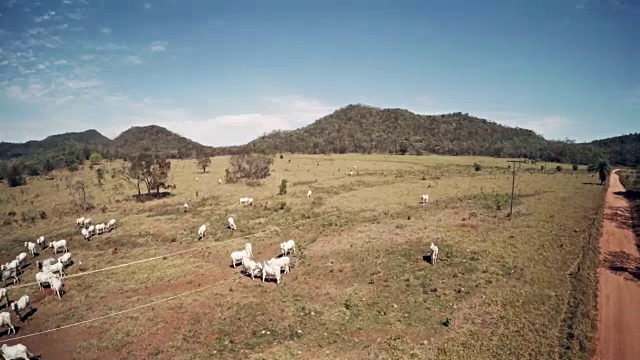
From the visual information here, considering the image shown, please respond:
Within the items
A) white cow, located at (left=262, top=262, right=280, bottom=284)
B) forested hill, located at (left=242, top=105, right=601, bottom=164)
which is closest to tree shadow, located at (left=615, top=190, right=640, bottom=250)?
white cow, located at (left=262, top=262, right=280, bottom=284)

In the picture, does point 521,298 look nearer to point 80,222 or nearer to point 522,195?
point 522,195

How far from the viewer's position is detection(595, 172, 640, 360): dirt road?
13502 millimetres

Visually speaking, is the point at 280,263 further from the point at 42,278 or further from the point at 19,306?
the point at 42,278

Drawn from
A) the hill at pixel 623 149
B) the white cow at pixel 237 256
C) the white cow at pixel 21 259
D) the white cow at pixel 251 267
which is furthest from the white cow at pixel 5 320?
the hill at pixel 623 149

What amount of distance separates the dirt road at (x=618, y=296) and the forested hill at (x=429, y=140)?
95.3 metres

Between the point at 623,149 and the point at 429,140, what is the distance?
6899 centimetres

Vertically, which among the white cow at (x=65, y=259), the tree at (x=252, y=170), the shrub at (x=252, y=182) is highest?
the tree at (x=252, y=170)

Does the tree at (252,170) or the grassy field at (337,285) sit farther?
→ the tree at (252,170)

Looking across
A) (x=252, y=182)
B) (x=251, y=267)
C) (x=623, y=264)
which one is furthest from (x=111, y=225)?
(x=623, y=264)

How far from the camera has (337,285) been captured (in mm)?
18625

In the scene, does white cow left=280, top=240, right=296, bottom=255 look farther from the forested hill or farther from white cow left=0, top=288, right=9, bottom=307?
the forested hill

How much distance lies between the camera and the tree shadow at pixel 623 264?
20.3m

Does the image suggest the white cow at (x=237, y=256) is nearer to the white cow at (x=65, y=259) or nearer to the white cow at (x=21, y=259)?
the white cow at (x=65, y=259)

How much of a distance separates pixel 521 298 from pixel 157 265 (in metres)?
21.0
